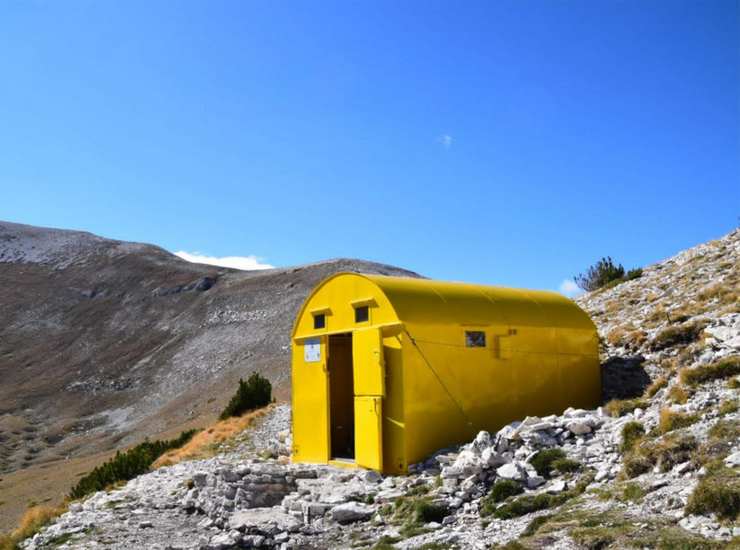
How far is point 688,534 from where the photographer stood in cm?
725

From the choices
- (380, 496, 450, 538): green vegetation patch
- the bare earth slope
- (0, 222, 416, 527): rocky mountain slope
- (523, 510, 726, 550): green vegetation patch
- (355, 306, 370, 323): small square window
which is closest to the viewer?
(523, 510, 726, 550): green vegetation patch

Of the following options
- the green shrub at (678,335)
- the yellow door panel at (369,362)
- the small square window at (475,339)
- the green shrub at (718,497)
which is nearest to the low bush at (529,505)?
the green shrub at (718,497)

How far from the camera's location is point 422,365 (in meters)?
15.1

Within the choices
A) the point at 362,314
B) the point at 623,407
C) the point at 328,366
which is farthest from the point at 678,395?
the point at 328,366

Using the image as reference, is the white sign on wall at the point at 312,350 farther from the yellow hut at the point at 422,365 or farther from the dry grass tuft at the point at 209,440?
the dry grass tuft at the point at 209,440

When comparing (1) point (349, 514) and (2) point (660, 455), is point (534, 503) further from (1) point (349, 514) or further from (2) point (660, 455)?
(1) point (349, 514)

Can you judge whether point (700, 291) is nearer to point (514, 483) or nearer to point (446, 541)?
point (514, 483)

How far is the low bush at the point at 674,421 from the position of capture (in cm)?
1085

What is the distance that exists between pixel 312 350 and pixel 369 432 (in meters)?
3.41

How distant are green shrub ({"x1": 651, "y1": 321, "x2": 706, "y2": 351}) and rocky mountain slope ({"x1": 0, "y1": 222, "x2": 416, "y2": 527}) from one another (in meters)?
30.1

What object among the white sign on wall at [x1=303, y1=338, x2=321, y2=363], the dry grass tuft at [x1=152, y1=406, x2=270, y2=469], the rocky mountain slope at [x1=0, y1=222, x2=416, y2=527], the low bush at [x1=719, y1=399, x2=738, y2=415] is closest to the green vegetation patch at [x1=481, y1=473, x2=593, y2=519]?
the low bush at [x1=719, y1=399, x2=738, y2=415]

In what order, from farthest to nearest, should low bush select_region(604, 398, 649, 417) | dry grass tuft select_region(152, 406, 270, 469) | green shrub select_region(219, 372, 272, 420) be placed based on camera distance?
green shrub select_region(219, 372, 272, 420) < dry grass tuft select_region(152, 406, 270, 469) < low bush select_region(604, 398, 649, 417)

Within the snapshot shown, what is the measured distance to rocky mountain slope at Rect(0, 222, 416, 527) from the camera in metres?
57.4

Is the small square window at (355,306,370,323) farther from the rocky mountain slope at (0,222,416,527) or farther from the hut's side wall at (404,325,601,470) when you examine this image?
the rocky mountain slope at (0,222,416,527)
